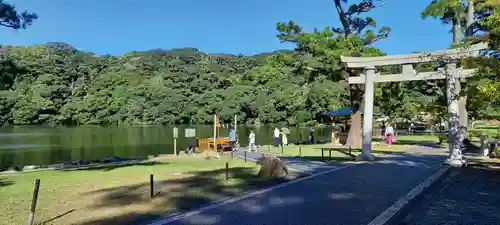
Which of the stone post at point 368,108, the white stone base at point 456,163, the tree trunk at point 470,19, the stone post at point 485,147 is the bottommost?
the white stone base at point 456,163

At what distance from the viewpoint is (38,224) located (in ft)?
18.0

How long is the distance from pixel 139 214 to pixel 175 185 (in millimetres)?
2723

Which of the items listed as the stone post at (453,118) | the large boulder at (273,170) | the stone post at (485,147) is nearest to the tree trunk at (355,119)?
the stone post at (485,147)

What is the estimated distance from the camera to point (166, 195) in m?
7.50

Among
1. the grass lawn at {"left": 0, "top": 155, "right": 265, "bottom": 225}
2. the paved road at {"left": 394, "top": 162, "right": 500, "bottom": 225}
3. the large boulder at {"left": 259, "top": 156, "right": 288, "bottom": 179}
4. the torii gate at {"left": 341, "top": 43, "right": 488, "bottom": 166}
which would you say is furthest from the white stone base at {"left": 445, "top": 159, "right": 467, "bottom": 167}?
the grass lawn at {"left": 0, "top": 155, "right": 265, "bottom": 225}

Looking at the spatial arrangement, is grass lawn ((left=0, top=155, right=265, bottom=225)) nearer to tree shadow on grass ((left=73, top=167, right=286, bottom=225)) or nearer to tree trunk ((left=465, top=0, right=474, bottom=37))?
tree shadow on grass ((left=73, top=167, right=286, bottom=225))

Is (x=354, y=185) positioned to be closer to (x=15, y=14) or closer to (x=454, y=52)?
(x=454, y=52)

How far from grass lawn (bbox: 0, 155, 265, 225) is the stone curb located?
2817 mm

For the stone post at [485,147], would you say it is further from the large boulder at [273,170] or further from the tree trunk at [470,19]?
the large boulder at [273,170]

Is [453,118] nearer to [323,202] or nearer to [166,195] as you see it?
[323,202]

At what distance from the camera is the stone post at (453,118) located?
12570mm

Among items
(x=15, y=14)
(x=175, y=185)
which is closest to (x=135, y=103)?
(x=15, y=14)

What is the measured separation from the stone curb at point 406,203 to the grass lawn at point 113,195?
111 inches

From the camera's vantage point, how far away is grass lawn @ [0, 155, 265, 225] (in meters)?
5.96
